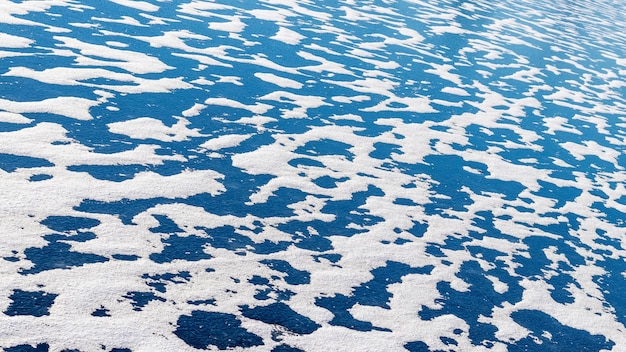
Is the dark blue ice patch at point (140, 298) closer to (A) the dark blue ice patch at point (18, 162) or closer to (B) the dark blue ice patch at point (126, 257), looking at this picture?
(B) the dark blue ice patch at point (126, 257)

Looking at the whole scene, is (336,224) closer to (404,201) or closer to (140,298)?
(404,201)

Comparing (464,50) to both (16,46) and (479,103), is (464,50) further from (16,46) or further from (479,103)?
(16,46)

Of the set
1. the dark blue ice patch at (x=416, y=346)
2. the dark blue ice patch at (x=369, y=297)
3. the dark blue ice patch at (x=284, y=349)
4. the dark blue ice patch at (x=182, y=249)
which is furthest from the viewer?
the dark blue ice patch at (x=182, y=249)

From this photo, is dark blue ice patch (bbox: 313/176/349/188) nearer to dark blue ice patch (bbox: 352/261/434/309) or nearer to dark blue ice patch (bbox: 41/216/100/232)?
dark blue ice patch (bbox: 352/261/434/309)

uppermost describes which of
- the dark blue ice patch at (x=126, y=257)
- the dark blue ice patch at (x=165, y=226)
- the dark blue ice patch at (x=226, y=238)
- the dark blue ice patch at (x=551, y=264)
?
the dark blue ice patch at (x=126, y=257)

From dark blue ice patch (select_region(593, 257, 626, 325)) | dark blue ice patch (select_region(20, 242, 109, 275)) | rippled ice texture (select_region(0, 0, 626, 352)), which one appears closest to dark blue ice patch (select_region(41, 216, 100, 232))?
rippled ice texture (select_region(0, 0, 626, 352))

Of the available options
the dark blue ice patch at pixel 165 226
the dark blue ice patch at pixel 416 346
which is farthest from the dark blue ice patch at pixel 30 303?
the dark blue ice patch at pixel 416 346

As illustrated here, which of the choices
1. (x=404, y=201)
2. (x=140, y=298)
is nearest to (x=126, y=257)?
(x=140, y=298)
